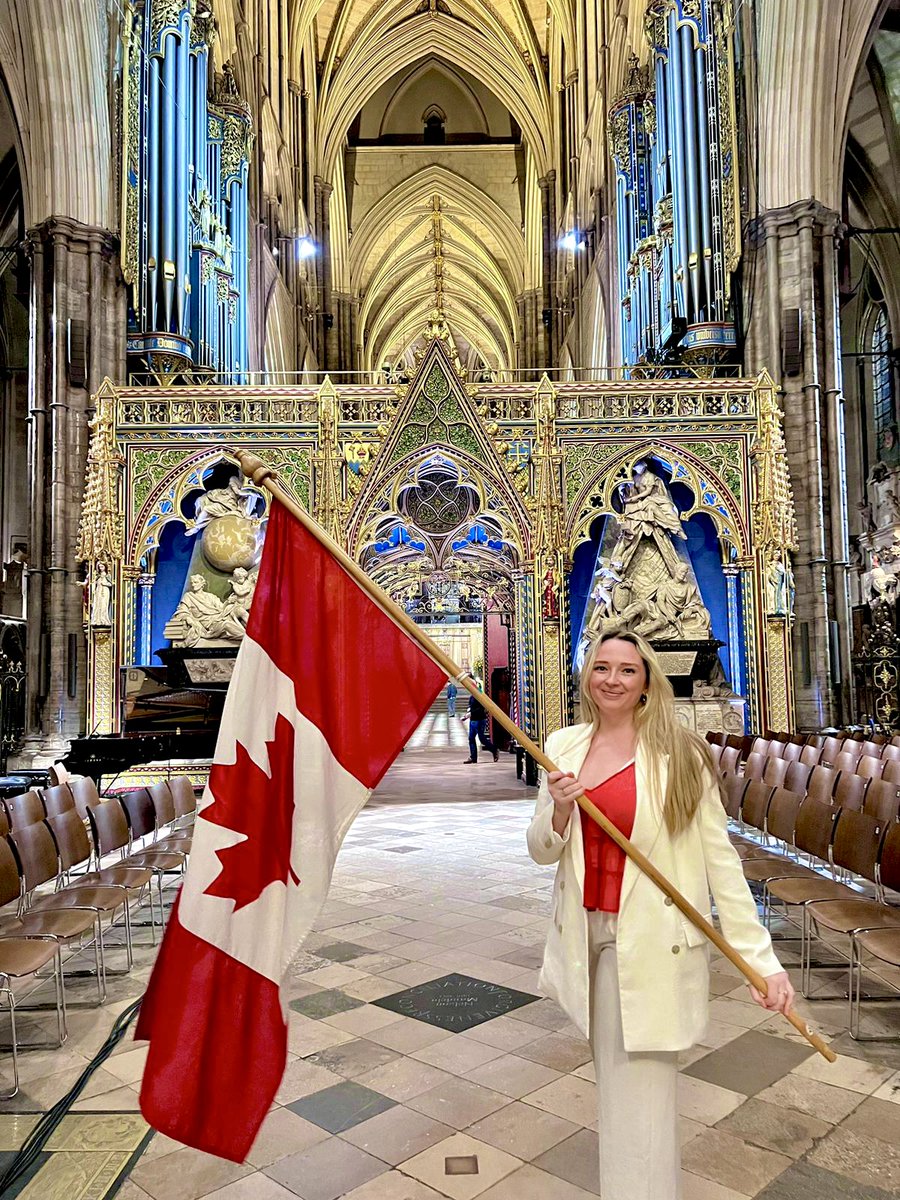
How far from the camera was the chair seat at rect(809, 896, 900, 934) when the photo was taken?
4.51m

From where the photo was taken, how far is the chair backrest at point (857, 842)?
5.16 m

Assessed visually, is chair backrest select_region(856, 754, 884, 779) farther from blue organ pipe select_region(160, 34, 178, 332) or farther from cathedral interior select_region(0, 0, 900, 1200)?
blue organ pipe select_region(160, 34, 178, 332)

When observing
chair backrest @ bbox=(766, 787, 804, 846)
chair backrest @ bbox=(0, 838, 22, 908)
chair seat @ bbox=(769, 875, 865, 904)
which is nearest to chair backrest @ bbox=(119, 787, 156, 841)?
chair backrest @ bbox=(0, 838, 22, 908)

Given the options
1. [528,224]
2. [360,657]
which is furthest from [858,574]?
[360,657]

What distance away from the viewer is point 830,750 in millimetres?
9789

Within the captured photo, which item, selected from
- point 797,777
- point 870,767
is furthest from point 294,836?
point 870,767

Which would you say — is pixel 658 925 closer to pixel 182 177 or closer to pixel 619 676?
pixel 619 676

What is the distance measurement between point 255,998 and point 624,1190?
3.38 ft

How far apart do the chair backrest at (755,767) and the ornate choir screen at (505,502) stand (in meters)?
5.19

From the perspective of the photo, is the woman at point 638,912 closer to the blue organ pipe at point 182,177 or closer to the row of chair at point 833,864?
the row of chair at point 833,864

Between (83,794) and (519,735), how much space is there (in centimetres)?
591

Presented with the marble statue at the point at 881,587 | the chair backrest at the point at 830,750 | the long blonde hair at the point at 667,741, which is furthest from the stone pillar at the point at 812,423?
the long blonde hair at the point at 667,741

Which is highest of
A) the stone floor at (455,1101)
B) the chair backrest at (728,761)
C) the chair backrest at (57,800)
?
the chair backrest at (57,800)

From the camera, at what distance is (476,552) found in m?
17.2
